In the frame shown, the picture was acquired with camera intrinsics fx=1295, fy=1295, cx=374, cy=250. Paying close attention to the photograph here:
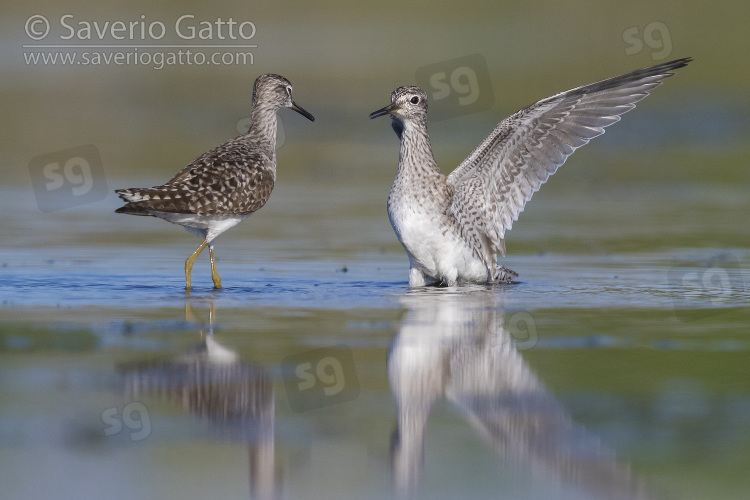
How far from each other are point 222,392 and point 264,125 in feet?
17.3

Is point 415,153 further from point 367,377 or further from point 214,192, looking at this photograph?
point 367,377

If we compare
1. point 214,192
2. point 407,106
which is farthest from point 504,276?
point 214,192

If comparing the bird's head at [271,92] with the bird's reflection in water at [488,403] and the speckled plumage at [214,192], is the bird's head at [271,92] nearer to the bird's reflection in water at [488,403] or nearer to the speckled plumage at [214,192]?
the speckled plumage at [214,192]

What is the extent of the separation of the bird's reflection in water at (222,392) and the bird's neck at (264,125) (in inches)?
160

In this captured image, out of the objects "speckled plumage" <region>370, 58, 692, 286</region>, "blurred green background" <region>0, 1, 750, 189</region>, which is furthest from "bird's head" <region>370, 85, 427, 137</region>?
"blurred green background" <region>0, 1, 750, 189</region>

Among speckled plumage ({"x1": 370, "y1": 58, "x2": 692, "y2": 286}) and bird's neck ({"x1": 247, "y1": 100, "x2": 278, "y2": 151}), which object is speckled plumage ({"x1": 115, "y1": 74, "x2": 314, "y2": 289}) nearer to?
bird's neck ({"x1": 247, "y1": 100, "x2": 278, "y2": 151})

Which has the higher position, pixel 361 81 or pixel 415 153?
pixel 361 81

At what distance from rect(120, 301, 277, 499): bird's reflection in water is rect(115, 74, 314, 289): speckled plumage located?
2.19 metres

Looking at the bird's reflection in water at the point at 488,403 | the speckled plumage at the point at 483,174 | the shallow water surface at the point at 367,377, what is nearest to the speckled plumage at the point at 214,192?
the shallow water surface at the point at 367,377

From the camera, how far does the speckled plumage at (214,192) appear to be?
9.24m

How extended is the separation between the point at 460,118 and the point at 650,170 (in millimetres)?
5597

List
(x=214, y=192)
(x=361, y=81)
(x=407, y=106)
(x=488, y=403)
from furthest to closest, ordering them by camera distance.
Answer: (x=361, y=81), (x=407, y=106), (x=214, y=192), (x=488, y=403)

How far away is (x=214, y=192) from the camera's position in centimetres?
959

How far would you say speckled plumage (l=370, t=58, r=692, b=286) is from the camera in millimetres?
9875
